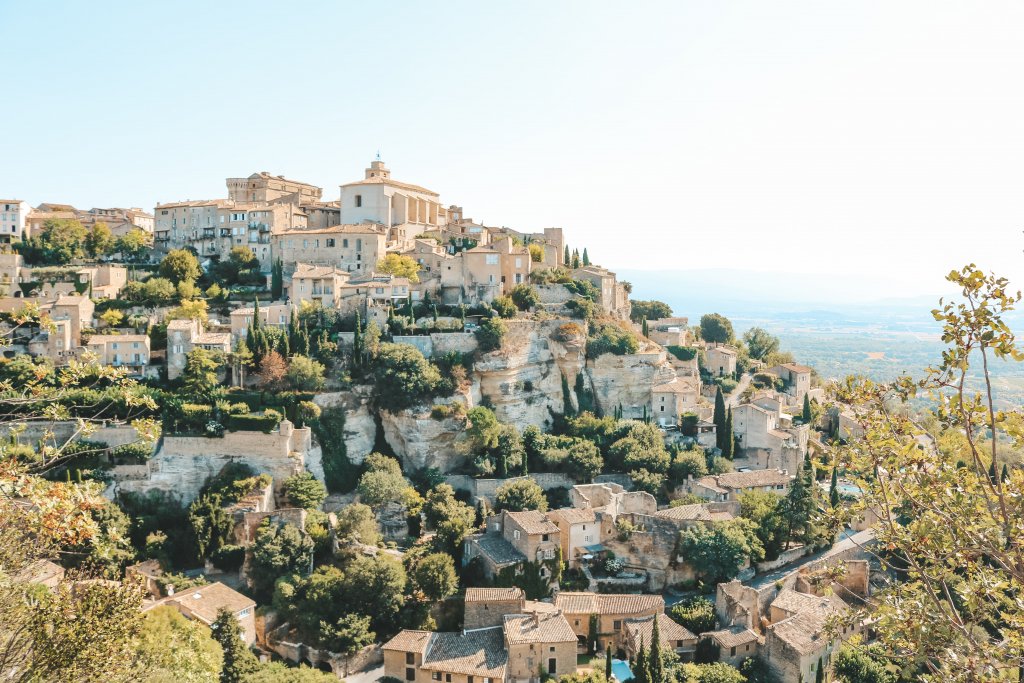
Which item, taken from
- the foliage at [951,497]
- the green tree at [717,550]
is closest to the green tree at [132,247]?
the green tree at [717,550]

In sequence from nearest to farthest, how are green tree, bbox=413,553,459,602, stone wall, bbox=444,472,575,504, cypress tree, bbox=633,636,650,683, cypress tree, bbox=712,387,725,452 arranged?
cypress tree, bbox=633,636,650,683, green tree, bbox=413,553,459,602, stone wall, bbox=444,472,575,504, cypress tree, bbox=712,387,725,452

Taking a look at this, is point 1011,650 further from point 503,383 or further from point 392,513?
point 503,383

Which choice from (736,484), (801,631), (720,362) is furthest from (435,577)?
(720,362)

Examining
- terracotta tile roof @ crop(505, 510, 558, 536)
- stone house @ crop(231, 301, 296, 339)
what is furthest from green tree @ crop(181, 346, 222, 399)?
terracotta tile roof @ crop(505, 510, 558, 536)

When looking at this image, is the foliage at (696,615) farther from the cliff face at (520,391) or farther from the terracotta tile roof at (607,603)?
the cliff face at (520,391)

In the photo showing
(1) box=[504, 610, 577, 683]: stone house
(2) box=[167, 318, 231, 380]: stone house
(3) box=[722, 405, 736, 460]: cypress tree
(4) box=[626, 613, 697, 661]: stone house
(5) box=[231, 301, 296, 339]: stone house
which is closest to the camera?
(1) box=[504, 610, 577, 683]: stone house

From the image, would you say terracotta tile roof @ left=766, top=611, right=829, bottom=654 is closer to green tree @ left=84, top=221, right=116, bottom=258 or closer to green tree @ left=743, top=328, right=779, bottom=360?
green tree @ left=743, top=328, right=779, bottom=360

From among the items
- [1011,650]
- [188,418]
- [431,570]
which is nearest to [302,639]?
[431,570]

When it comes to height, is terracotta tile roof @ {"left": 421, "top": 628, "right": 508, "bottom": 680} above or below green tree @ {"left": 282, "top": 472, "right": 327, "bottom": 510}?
below

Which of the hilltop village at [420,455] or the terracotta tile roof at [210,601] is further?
Result: the hilltop village at [420,455]
